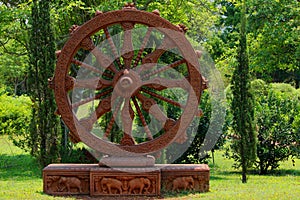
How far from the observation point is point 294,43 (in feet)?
54.3

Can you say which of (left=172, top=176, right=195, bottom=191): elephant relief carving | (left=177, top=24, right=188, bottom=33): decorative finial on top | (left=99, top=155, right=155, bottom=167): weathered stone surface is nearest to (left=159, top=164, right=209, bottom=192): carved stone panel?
(left=172, top=176, right=195, bottom=191): elephant relief carving

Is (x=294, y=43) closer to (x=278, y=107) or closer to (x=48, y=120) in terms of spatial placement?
(x=278, y=107)

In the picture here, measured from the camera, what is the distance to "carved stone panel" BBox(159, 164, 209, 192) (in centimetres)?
855

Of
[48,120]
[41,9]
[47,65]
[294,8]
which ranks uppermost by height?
[294,8]

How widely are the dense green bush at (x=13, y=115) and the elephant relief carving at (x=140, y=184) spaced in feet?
25.8

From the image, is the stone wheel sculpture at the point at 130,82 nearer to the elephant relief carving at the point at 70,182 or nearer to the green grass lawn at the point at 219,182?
the elephant relief carving at the point at 70,182

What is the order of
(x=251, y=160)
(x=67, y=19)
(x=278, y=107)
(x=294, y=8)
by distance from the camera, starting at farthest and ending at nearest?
(x=294, y=8) < (x=67, y=19) < (x=278, y=107) < (x=251, y=160)

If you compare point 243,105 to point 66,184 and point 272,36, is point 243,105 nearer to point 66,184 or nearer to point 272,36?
point 66,184

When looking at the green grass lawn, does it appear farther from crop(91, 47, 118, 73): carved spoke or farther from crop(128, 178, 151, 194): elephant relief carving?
crop(91, 47, 118, 73): carved spoke

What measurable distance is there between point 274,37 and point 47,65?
8.44 metres

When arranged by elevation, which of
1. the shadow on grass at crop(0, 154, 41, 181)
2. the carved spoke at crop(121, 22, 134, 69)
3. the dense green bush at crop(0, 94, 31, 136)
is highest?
the carved spoke at crop(121, 22, 134, 69)

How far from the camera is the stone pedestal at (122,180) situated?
27.5 feet

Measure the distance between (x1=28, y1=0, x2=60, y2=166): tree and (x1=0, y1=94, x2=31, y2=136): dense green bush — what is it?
452 cm

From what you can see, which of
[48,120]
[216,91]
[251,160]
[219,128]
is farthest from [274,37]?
[48,120]
